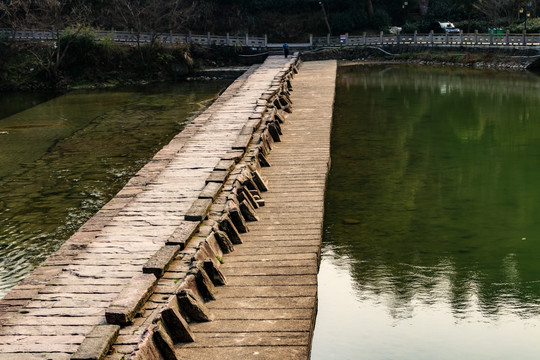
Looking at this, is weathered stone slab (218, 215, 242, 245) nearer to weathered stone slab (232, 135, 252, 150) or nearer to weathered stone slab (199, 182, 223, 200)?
weathered stone slab (199, 182, 223, 200)

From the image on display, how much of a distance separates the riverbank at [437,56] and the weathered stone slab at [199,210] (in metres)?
40.1

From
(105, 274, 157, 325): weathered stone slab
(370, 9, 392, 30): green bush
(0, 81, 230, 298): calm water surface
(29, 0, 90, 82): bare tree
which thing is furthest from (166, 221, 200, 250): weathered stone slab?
(370, 9, 392, 30): green bush

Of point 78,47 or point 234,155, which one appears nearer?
point 234,155

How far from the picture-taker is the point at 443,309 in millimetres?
13945

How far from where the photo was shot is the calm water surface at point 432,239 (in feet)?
42.8

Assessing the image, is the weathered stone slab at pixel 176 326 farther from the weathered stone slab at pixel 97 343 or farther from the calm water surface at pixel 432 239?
the calm water surface at pixel 432 239

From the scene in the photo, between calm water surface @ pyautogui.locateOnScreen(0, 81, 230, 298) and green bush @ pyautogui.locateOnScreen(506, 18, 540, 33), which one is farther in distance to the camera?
green bush @ pyautogui.locateOnScreen(506, 18, 540, 33)

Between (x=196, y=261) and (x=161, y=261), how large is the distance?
0.56 m

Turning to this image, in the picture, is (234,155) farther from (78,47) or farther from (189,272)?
(78,47)

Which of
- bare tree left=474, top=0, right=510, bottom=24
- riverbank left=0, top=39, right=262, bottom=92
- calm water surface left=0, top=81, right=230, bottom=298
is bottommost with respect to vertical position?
calm water surface left=0, top=81, right=230, bottom=298

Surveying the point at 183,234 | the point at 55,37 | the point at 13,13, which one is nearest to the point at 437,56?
the point at 55,37

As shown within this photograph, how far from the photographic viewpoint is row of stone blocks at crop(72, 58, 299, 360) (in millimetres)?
9945

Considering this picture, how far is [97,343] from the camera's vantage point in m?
9.45

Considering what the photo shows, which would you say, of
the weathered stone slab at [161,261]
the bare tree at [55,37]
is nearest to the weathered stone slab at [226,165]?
the weathered stone slab at [161,261]
